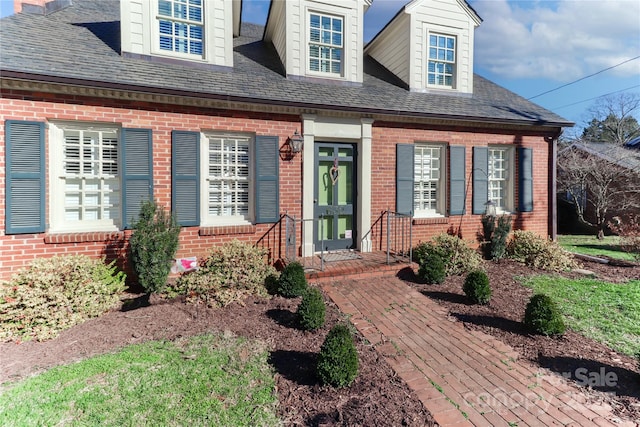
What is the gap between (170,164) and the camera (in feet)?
17.9

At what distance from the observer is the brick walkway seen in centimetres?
250

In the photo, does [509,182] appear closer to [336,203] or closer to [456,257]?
[456,257]

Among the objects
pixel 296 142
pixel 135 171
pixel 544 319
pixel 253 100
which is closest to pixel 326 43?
pixel 253 100

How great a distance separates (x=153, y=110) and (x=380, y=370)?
5295 mm

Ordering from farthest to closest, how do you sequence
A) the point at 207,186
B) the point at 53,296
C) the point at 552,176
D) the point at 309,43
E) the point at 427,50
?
1. the point at 552,176
2. the point at 427,50
3. the point at 309,43
4. the point at 207,186
5. the point at 53,296

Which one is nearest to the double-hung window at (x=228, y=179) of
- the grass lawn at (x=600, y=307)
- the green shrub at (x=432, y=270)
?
the green shrub at (x=432, y=270)

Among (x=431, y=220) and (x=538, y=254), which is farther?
(x=431, y=220)

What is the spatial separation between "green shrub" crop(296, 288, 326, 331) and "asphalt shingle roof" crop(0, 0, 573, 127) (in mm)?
3787

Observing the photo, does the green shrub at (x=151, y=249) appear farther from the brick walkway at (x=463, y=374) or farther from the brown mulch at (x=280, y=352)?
the brick walkway at (x=463, y=374)

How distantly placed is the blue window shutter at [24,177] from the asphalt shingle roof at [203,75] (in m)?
0.80

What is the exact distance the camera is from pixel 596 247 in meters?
9.56

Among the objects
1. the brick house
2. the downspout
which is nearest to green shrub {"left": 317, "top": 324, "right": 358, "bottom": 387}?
the brick house

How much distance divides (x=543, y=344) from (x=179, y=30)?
25.5 feet

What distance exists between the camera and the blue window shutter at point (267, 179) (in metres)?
5.93
